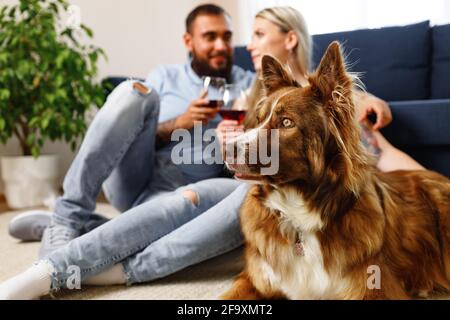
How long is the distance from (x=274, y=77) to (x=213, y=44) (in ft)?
3.69

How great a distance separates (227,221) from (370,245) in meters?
0.52

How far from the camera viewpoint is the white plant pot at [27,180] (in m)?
3.33

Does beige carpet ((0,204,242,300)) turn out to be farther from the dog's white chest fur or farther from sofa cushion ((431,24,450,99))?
sofa cushion ((431,24,450,99))

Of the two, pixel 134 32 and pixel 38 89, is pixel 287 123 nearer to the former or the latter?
pixel 134 32

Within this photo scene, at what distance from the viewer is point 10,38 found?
319 cm

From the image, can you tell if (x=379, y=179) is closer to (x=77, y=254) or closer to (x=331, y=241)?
(x=331, y=241)

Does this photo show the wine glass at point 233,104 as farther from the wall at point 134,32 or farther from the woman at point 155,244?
the wall at point 134,32

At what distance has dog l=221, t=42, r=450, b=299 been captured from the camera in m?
1.24

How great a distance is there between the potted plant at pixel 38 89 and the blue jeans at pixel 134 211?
150 cm

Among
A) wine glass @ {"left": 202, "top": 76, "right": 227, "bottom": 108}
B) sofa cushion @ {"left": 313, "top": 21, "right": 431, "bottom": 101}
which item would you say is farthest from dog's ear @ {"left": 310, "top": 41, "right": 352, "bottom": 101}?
sofa cushion @ {"left": 313, "top": 21, "right": 431, "bottom": 101}

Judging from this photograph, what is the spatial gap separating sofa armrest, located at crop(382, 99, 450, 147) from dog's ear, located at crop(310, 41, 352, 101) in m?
1.06

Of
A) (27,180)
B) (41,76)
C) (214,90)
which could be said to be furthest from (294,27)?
(27,180)

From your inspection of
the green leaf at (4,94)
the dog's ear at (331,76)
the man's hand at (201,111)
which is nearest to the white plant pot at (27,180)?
the green leaf at (4,94)
